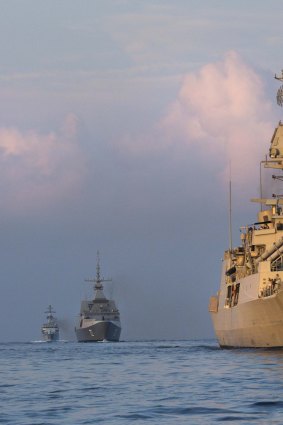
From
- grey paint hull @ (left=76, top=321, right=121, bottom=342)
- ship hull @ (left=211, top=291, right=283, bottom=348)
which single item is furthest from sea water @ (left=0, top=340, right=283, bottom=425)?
grey paint hull @ (left=76, top=321, right=121, bottom=342)

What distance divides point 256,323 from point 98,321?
4611 inches

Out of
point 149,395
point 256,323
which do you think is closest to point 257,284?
point 256,323

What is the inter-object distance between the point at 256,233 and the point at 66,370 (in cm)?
2356

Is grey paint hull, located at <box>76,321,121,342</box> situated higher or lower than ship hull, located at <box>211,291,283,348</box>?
higher

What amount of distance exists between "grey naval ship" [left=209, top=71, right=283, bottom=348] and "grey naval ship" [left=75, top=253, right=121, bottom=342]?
296 ft

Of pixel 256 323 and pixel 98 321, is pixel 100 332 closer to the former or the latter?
pixel 98 321

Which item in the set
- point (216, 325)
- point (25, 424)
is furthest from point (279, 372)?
point (216, 325)

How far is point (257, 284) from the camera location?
69062 millimetres

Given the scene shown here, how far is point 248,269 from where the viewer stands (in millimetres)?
76625

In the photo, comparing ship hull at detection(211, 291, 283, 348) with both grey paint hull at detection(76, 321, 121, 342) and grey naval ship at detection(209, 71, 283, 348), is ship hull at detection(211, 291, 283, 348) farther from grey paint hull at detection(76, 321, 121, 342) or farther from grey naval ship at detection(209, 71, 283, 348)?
grey paint hull at detection(76, 321, 121, 342)

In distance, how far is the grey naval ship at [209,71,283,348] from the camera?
64.7 meters

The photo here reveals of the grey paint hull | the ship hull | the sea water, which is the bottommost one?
the sea water

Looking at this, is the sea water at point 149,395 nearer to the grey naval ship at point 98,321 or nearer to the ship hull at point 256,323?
the ship hull at point 256,323

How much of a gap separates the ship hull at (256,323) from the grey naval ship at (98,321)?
101 m
